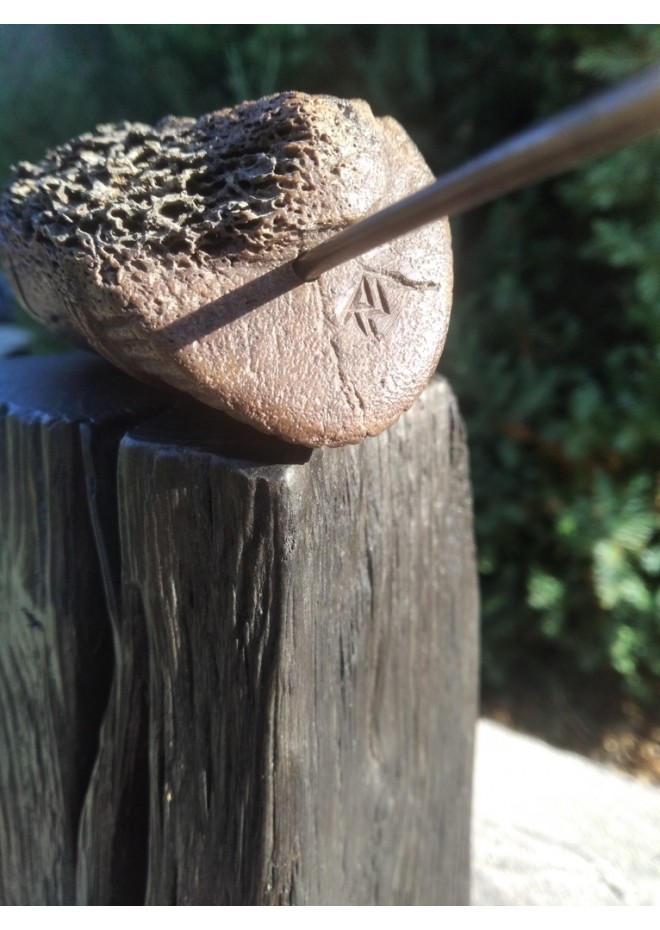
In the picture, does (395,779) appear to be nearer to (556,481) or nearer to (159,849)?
(159,849)

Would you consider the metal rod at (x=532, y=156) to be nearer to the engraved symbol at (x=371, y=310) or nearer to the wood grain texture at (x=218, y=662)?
the engraved symbol at (x=371, y=310)

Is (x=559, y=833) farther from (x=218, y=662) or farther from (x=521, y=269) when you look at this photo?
(x=521, y=269)

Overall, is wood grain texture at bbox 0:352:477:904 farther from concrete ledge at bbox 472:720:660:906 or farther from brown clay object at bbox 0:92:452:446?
concrete ledge at bbox 472:720:660:906

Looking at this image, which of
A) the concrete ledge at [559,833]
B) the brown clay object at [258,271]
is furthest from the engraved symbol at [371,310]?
the concrete ledge at [559,833]

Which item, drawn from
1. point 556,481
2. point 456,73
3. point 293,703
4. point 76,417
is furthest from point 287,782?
point 456,73

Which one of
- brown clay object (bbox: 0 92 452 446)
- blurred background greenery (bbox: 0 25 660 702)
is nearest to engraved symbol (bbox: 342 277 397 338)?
brown clay object (bbox: 0 92 452 446)

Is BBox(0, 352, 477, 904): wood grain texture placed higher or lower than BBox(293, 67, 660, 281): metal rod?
lower
